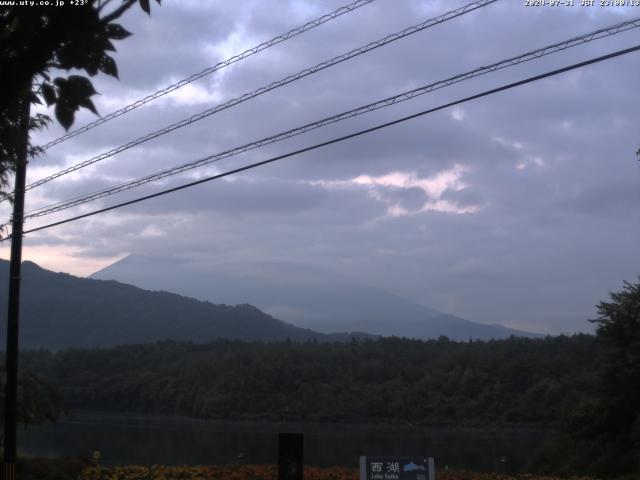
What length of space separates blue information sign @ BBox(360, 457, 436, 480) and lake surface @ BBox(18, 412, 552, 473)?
4.51m

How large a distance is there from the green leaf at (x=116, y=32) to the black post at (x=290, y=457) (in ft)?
26.7

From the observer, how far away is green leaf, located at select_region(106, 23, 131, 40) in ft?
15.8

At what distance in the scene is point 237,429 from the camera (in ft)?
91.7

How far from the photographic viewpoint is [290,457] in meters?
11.9

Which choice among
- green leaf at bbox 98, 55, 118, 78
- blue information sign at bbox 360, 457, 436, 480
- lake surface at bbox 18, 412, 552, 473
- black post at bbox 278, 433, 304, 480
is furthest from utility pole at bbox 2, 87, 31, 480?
green leaf at bbox 98, 55, 118, 78

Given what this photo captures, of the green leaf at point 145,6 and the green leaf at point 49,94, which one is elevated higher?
the green leaf at point 145,6

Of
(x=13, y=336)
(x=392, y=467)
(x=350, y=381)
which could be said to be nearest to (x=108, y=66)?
(x=392, y=467)

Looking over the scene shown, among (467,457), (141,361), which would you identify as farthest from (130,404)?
(467,457)

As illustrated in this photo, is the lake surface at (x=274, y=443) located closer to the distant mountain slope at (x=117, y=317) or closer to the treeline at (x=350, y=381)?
the treeline at (x=350, y=381)

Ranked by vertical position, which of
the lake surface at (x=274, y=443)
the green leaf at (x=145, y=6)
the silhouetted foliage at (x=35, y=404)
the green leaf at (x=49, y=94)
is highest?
the green leaf at (x=145, y=6)

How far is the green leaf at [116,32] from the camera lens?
Answer: 4.80 metres

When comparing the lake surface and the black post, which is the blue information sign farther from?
the lake surface

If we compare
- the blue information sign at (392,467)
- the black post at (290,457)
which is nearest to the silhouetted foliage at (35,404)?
the black post at (290,457)

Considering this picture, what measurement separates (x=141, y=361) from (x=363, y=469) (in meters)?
37.2
